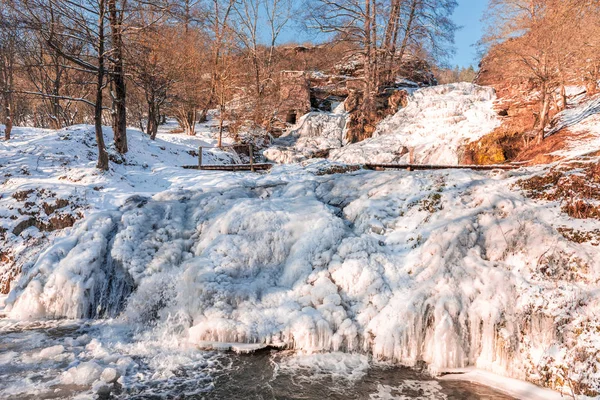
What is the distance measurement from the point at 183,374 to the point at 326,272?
10.1ft

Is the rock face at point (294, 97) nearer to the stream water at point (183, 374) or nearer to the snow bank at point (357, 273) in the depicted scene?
the snow bank at point (357, 273)

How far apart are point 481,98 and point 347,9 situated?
33.4 ft

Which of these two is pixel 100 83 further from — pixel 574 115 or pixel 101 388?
pixel 574 115

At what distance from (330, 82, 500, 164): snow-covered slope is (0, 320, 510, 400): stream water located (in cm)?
1260

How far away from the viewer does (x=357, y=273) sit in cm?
650

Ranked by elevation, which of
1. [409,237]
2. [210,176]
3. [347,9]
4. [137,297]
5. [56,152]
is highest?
[347,9]

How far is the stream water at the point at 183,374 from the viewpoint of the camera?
15.2ft

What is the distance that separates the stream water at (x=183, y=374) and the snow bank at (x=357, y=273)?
0.36 metres

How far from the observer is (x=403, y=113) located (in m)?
22.2

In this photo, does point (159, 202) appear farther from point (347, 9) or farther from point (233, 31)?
point (233, 31)

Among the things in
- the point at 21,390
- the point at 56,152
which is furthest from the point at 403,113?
the point at 21,390

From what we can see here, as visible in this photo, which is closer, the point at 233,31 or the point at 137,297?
the point at 137,297

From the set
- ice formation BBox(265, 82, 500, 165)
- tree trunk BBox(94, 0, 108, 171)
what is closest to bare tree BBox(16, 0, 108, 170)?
tree trunk BBox(94, 0, 108, 171)

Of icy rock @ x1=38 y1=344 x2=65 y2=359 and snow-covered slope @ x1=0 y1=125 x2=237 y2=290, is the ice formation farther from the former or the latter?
icy rock @ x1=38 y1=344 x2=65 y2=359
